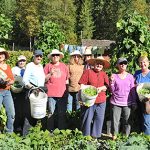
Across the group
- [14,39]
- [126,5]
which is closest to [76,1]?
[126,5]

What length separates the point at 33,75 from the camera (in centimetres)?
690

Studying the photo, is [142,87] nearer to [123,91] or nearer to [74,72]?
[123,91]

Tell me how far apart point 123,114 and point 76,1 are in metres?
71.4

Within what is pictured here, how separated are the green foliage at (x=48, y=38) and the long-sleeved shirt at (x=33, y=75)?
27.9 ft

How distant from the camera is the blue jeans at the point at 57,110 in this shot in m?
7.25

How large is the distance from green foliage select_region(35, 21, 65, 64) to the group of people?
26.3ft

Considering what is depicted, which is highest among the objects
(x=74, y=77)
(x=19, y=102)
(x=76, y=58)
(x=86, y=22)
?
(x=76, y=58)

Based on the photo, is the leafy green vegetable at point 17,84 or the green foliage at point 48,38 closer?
the leafy green vegetable at point 17,84

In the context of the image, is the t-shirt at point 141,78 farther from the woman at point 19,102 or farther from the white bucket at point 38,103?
the woman at point 19,102

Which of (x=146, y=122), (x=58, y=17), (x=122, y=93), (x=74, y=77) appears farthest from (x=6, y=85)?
(x=58, y=17)

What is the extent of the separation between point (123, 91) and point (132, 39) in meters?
1.97

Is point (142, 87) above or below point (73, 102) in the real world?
above

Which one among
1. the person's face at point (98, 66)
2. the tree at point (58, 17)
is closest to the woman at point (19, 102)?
the person's face at point (98, 66)

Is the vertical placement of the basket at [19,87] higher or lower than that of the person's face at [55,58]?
lower
